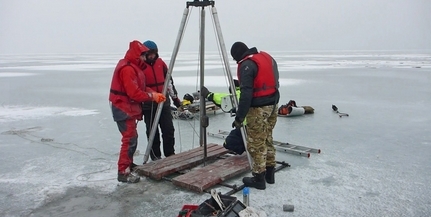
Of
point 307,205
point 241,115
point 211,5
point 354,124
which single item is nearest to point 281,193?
point 307,205

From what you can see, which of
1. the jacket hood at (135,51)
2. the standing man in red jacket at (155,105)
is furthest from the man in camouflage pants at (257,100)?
the standing man in red jacket at (155,105)

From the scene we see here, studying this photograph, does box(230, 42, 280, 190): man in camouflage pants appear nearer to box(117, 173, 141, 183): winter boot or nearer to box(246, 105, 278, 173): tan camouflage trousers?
box(246, 105, 278, 173): tan camouflage trousers

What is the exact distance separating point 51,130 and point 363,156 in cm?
530

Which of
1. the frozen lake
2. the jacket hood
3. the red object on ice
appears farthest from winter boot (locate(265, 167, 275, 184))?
the jacket hood

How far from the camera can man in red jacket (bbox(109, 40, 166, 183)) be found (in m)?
3.89

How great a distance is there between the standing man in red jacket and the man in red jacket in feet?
1.21

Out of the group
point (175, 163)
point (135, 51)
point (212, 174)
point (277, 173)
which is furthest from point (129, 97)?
point (277, 173)

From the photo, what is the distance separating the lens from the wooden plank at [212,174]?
374 centimetres

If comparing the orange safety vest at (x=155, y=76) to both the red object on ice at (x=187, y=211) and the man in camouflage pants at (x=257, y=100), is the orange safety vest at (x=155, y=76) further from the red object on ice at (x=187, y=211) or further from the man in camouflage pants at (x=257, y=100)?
the red object on ice at (x=187, y=211)

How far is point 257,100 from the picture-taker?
369 cm

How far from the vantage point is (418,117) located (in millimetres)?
7387

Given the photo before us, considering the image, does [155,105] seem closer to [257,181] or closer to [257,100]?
[257,100]

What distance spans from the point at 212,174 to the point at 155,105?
1.36 m

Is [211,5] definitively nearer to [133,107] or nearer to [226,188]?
[133,107]
